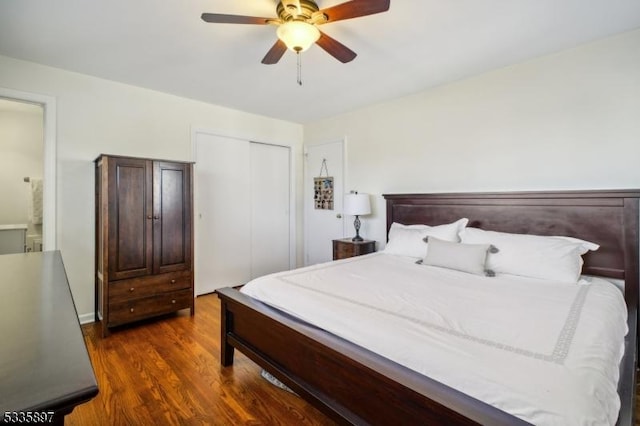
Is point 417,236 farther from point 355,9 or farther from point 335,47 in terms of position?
point 355,9

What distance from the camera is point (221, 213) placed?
4.08 m

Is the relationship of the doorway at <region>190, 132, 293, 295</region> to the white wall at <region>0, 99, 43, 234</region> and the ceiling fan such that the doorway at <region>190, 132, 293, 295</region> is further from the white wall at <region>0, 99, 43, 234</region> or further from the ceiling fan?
the white wall at <region>0, 99, 43, 234</region>

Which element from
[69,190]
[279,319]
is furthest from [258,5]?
[69,190]

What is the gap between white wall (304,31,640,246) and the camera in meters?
2.37

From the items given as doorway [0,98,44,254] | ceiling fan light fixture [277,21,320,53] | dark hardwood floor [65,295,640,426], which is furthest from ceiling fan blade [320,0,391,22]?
doorway [0,98,44,254]

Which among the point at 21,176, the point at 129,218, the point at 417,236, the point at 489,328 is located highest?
the point at 21,176

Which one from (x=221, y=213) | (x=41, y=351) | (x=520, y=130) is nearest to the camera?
(x=41, y=351)

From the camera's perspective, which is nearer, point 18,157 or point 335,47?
point 335,47

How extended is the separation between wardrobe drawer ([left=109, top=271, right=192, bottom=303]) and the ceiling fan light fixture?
2.42m

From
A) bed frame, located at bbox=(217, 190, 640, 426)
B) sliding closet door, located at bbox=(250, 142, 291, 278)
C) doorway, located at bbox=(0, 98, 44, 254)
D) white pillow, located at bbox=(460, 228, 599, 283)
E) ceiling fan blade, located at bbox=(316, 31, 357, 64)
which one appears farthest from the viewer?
sliding closet door, located at bbox=(250, 142, 291, 278)

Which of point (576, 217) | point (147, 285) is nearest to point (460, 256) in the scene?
point (576, 217)

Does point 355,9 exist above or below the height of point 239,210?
above

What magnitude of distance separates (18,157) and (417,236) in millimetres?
5279

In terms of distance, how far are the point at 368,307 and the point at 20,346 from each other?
1.35 m
